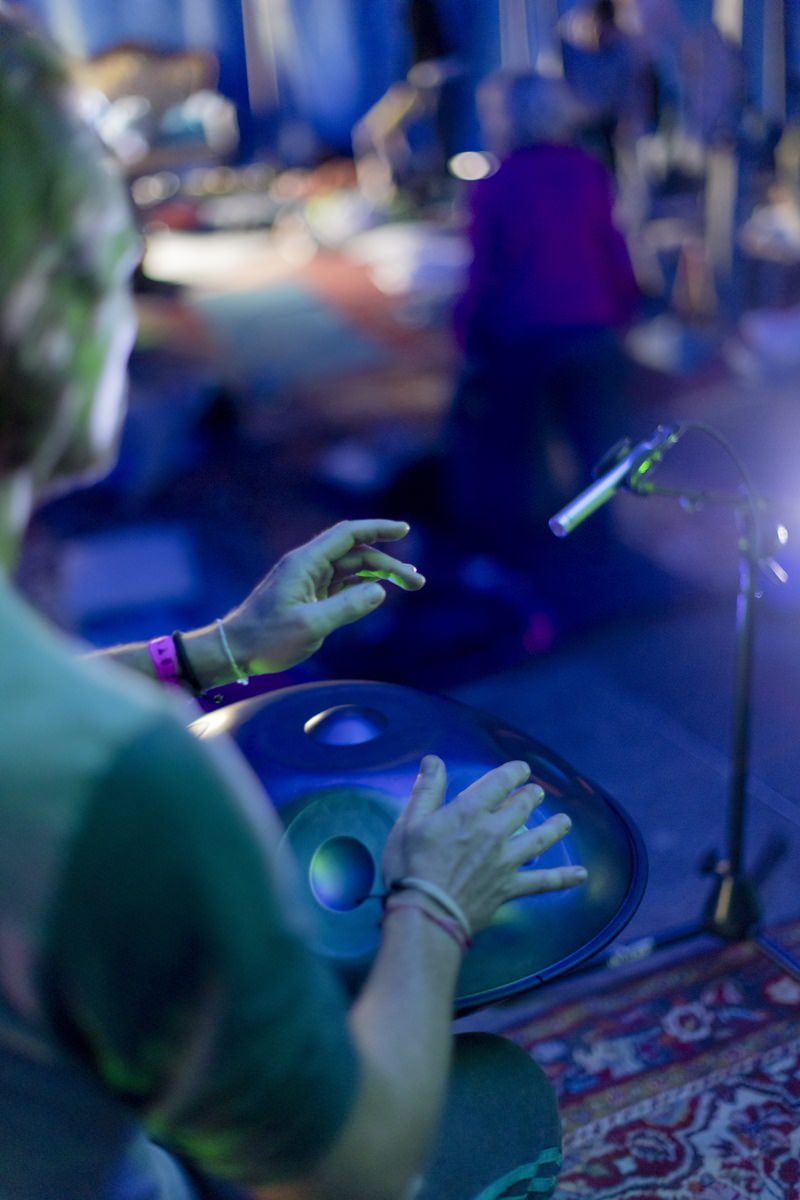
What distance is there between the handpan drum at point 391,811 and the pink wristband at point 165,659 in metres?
0.06

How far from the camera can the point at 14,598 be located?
54 centimetres

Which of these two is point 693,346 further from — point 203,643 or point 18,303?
point 18,303

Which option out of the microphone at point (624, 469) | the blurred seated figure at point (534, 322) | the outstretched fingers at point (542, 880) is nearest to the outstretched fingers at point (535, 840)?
the outstretched fingers at point (542, 880)

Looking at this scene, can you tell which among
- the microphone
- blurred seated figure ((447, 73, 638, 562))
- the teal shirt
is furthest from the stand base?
blurred seated figure ((447, 73, 638, 562))

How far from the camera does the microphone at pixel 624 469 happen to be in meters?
1.34

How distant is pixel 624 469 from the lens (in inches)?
56.6

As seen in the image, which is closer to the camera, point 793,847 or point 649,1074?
point 649,1074

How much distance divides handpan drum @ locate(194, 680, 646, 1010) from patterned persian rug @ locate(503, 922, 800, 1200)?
67 centimetres

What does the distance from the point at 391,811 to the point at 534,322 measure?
7.84 feet

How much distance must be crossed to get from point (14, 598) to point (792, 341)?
12.9 feet

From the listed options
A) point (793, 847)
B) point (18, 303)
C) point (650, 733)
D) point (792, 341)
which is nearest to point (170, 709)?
point (18, 303)

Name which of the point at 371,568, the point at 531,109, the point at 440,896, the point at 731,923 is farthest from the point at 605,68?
the point at 440,896

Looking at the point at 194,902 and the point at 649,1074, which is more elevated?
the point at 194,902

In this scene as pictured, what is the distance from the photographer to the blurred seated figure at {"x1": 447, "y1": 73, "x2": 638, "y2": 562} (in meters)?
2.97
